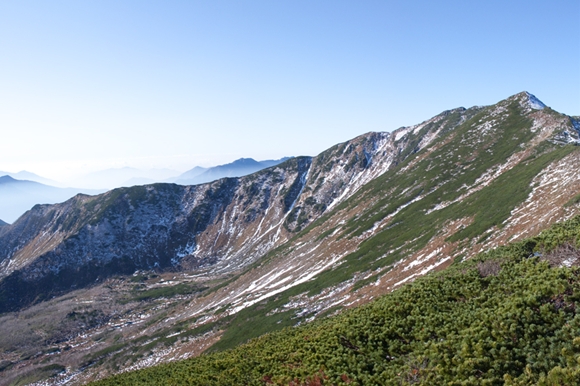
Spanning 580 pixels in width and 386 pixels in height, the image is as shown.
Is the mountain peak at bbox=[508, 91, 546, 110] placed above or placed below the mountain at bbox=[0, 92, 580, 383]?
above

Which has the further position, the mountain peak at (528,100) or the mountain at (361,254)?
the mountain peak at (528,100)

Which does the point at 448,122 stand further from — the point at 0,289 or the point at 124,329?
the point at 0,289

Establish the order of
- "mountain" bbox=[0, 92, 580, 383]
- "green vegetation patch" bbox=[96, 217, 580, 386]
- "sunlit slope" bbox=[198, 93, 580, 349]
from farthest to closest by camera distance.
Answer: "mountain" bbox=[0, 92, 580, 383]
"sunlit slope" bbox=[198, 93, 580, 349]
"green vegetation patch" bbox=[96, 217, 580, 386]

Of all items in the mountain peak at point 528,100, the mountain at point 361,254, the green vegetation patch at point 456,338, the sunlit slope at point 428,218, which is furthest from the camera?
the mountain peak at point 528,100

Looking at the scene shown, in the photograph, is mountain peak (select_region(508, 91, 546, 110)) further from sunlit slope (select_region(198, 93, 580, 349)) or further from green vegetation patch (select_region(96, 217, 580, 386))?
green vegetation patch (select_region(96, 217, 580, 386))

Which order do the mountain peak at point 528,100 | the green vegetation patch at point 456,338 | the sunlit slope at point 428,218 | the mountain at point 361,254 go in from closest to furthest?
the green vegetation patch at point 456,338
the sunlit slope at point 428,218
the mountain at point 361,254
the mountain peak at point 528,100

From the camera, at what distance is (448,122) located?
7598 inches

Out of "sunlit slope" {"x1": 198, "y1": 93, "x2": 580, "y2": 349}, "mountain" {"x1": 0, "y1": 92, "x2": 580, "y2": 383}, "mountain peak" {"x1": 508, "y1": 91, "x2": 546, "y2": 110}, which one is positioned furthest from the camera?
"mountain peak" {"x1": 508, "y1": 91, "x2": 546, "y2": 110}

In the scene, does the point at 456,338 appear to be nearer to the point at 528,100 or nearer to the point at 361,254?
the point at 361,254

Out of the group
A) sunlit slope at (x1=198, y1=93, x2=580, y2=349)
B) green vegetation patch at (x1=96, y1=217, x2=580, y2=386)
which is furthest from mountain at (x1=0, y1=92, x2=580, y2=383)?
green vegetation patch at (x1=96, y1=217, x2=580, y2=386)

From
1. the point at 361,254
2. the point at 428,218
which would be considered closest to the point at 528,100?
the point at 428,218

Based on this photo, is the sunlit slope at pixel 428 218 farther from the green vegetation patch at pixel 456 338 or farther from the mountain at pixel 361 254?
the green vegetation patch at pixel 456 338

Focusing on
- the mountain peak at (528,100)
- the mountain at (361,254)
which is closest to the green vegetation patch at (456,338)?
the mountain at (361,254)

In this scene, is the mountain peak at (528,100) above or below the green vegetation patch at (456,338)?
above
